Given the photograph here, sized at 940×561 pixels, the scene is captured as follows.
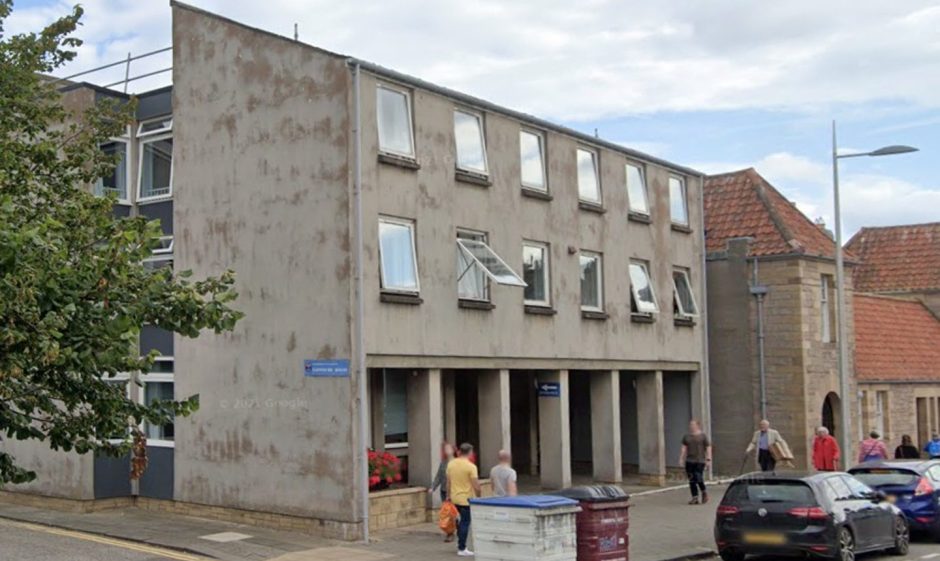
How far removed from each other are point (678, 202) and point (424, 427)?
11874 mm

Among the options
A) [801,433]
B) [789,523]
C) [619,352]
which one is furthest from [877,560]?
[801,433]

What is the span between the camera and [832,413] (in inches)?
1252

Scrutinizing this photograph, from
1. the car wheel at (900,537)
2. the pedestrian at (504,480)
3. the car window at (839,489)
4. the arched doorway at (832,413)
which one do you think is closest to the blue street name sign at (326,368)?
the pedestrian at (504,480)

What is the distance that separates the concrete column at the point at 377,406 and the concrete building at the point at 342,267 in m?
0.04

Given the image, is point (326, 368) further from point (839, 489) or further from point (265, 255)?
point (839, 489)

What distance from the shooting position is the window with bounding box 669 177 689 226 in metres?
29.1

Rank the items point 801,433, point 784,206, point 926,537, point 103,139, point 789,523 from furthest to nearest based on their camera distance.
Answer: point 784,206
point 801,433
point 926,537
point 789,523
point 103,139

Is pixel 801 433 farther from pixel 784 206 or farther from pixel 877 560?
pixel 877 560

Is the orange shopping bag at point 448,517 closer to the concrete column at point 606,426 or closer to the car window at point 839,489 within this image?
the car window at point 839,489

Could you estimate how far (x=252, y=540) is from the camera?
18.1 metres

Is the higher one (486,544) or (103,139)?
(103,139)

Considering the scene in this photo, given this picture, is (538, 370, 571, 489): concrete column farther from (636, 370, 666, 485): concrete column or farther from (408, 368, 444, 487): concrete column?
(408, 368, 444, 487): concrete column

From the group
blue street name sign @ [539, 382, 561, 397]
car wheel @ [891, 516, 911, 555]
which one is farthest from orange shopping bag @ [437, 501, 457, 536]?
car wheel @ [891, 516, 911, 555]

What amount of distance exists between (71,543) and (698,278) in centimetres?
1751
